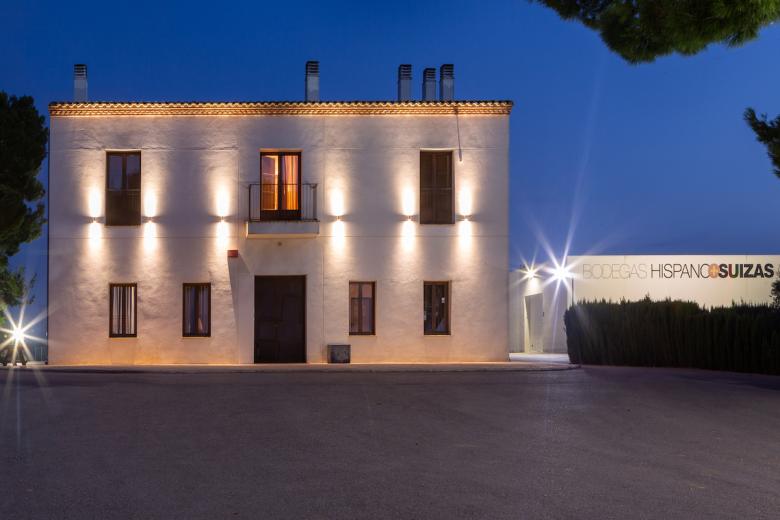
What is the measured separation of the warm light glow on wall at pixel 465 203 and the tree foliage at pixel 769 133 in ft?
24.3

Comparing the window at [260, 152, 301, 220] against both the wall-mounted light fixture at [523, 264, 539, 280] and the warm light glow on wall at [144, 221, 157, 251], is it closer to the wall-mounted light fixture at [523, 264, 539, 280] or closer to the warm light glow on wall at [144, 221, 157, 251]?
the warm light glow on wall at [144, 221, 157, 251]

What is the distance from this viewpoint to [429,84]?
24891 mm

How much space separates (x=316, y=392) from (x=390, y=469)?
665cm

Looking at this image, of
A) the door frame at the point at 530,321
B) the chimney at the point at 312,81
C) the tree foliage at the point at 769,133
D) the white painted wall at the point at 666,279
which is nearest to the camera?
the tree foliage at the point at 769,133

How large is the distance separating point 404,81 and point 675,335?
9955 mm

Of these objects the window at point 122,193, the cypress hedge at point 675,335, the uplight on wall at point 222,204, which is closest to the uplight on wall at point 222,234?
the uplight on wall at point 222,204

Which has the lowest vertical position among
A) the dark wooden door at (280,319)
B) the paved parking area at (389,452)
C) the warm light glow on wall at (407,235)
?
the paved parking area at (389,452)

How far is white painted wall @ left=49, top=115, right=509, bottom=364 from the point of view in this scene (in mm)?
23031

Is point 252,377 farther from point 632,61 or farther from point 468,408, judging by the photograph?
point 632,61

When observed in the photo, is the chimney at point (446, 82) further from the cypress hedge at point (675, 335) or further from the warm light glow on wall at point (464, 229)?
the cypress hedge at point (675, 335)

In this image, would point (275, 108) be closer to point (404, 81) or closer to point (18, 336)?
point (404, 81)

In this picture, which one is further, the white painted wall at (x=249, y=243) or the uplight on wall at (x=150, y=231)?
the uplight on wall at (x=150, y=231)

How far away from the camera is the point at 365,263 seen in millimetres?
23109

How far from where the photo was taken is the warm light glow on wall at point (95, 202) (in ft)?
76.3
